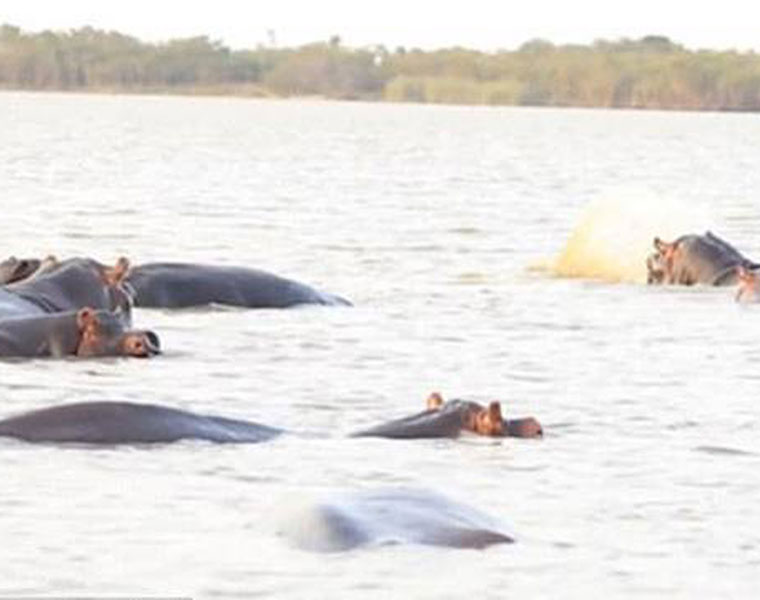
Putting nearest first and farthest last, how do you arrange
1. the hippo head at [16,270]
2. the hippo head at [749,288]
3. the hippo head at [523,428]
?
the hippo head at [523,428]
the hippo head at [16,270]
the hippo head at [749,288]

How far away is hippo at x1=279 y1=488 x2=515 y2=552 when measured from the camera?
34.5ft

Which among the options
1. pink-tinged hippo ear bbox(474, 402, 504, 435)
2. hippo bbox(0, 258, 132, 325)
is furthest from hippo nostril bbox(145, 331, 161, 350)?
pink-tinged hippo ear bbox(474, 402, 504, 435)

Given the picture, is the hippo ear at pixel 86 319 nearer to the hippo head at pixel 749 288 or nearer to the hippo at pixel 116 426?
the hippo at pixel 116 426

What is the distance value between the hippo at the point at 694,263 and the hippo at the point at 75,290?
5.80 meters

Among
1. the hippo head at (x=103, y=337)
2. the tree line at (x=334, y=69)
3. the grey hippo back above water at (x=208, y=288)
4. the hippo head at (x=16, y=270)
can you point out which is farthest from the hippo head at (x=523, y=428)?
the tree line at (x=334, y=69)

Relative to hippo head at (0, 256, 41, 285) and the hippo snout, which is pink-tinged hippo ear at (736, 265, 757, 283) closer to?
hippo head at (0, 256, 41, 285)

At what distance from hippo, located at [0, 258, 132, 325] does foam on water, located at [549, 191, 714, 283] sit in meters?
6.29

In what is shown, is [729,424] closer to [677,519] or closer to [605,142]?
[677,519]

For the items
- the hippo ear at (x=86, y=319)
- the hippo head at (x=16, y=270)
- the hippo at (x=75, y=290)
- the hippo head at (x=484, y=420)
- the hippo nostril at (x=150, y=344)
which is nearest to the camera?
the hippo head at (x=484, y=420)

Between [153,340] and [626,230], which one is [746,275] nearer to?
[626,230]

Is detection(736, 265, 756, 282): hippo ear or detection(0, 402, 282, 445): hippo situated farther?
detection(736, 265, 756, 282): hippo ear

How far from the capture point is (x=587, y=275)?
23.2 metres

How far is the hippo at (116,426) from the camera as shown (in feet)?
41.8

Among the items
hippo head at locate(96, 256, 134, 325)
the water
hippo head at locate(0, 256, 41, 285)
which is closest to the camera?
the water
